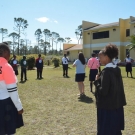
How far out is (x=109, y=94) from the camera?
3.10 metres

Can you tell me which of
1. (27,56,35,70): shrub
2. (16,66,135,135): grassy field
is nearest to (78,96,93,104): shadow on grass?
(16,66,135,135): grassy field

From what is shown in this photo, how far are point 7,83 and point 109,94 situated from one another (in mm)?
1451

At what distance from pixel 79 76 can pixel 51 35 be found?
66489 mm

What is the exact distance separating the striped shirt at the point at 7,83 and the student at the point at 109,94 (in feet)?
3.94

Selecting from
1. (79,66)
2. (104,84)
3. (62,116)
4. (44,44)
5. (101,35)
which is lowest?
(62,116)

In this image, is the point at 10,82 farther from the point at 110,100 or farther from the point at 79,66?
the point at 79,66

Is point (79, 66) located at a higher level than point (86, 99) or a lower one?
higher

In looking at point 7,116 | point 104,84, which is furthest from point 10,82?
point 104,84

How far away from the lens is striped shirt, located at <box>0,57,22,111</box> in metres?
2.79

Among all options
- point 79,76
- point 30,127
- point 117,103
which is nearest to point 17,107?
point 117,103

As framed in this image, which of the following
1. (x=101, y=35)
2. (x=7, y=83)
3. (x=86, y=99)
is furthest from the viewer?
(x=101, y=35)

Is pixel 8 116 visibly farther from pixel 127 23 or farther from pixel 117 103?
pixel 127 23

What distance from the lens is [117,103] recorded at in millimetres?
3152

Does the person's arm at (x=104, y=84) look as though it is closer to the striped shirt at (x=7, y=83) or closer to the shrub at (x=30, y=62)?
the striped shirt at (x=7, y=83)
